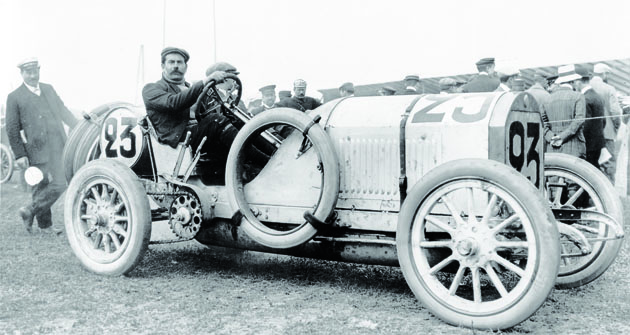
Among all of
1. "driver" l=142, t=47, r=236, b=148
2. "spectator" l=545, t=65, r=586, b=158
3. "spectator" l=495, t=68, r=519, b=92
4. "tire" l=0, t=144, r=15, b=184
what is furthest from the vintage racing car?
"tire" l=0, t=144, r=15, b=184

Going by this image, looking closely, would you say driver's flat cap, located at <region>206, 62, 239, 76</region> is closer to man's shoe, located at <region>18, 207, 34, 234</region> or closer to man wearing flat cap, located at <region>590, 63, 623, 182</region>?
man's shoe, located at <region>18, 207, 34, 234</region>

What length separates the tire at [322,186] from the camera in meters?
4.30

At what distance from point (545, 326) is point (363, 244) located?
124 centimetres

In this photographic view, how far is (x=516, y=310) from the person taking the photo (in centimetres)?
344

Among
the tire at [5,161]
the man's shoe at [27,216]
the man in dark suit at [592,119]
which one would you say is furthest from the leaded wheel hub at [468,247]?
the tire at [5,161]

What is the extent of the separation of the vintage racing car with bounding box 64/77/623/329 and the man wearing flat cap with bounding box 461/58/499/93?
2762 millimetres

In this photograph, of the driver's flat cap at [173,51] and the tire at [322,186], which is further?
the driver's flat cap at [173,51]

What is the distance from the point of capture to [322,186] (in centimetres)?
436

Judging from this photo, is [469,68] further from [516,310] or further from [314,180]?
[516,310]

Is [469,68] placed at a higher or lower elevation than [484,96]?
higher

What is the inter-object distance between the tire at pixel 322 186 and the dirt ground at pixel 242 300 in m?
0.41

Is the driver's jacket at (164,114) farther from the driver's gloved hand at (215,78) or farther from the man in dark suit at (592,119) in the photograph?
the man in dark suit at (592,119)

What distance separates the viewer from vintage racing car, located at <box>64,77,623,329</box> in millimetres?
3635

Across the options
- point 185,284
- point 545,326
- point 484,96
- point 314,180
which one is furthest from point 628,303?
point 185,284
